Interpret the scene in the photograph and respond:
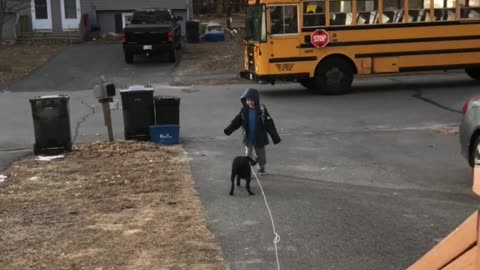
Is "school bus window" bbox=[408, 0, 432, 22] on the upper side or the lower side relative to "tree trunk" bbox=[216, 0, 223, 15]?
lower

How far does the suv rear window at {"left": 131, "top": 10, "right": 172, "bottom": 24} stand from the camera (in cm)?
2792

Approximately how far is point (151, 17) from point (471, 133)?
70.3ft

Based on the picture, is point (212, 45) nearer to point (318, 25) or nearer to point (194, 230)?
point (318, 25)

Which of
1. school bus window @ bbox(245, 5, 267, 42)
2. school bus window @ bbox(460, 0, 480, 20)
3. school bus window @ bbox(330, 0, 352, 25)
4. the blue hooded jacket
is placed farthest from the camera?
school bus window @ bbox(460, 0, 480, 20)

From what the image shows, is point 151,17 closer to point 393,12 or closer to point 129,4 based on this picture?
point 129,4

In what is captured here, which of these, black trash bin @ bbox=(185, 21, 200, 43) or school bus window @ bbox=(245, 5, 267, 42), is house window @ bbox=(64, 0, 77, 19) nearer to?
black trash bin @ bbox=(185, 21, 200, 43)

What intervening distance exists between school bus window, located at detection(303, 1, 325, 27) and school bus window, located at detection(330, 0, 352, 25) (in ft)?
0.85

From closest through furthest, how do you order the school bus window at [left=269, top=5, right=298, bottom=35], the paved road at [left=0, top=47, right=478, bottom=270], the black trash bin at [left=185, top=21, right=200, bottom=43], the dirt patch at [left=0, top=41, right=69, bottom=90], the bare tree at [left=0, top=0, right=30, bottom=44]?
the paved road at [left=0, top=47, right=478, bottom=270], the school bus window at [left=269, top=5, right=298, bottom=35], the dirt patch at [left=0, top=41, right=69, bottom=90], the black trash bin at [left=185, top=21, right=200, bottom=43], the bare tree at [left=0, top=0, right=30, bottom=44]

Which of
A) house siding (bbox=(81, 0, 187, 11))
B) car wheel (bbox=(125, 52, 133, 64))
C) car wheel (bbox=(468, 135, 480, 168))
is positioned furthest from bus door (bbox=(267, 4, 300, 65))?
house siding (bbox=(81, 0, 187, 11))

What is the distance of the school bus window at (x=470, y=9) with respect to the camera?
17.3 m

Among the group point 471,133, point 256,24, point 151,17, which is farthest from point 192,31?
point 471,133

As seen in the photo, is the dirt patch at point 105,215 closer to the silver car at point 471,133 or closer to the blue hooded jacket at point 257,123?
the blue hooded jacket at point 257,123

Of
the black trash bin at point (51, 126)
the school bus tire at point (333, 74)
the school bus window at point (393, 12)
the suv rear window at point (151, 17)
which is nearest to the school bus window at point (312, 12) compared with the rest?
the school bus tire at point (333, 74)

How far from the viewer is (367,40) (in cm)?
1714
